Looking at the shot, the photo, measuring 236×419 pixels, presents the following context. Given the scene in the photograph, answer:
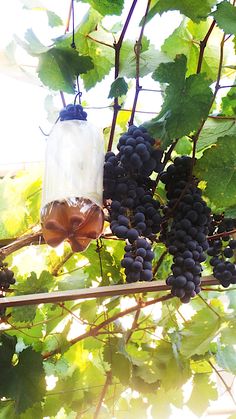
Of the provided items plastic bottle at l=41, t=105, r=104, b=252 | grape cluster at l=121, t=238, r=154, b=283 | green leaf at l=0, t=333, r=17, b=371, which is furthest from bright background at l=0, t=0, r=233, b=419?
green leaf at l=0, t=333, r=17, b=371

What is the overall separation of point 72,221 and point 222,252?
312mm

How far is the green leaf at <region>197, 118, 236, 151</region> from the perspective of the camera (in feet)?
3.89

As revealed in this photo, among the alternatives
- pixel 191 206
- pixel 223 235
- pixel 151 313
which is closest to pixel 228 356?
pixel 151 313

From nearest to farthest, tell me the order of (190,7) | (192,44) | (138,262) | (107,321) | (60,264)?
(138,262) < (190,7) < (192,44) < (107,321) < (60,264)

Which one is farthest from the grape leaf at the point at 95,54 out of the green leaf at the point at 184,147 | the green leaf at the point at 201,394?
the green leaf at the point at 201,394

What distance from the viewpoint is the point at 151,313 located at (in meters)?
1.72

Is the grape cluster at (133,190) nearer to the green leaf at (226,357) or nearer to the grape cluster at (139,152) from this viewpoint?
the grape cluster at (139,152)

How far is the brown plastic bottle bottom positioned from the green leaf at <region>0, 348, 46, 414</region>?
1.51ft

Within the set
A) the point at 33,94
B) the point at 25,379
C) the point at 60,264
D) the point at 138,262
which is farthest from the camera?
the point at 33,94

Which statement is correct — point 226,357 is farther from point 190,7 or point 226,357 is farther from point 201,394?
point 190,7

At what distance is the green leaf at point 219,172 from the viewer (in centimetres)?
112

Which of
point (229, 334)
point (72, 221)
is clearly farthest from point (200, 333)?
point (72, 221)

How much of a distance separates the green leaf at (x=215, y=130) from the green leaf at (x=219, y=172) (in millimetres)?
62

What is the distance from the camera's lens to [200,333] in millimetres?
1445
